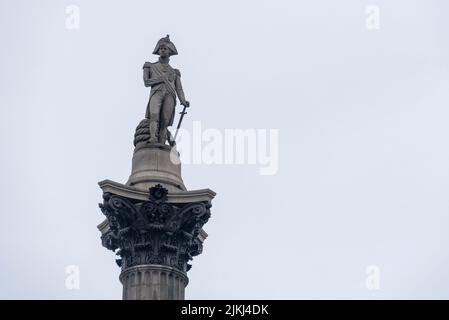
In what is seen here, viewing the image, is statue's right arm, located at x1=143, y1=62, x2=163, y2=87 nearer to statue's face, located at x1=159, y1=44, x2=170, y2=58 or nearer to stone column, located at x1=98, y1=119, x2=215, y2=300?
statue's face, located at x1=159, y1=44, x2=170, y2=58

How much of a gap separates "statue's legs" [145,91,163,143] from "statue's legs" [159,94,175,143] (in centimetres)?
15

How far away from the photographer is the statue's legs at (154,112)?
4456cm

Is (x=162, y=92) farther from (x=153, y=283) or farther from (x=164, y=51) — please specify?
(x=153, y=283)

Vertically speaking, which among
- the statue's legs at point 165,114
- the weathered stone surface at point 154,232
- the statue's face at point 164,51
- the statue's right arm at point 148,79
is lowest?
the weathered stone surface at point 154,232

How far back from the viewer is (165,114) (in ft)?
148

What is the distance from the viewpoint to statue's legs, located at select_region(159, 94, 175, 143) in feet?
147

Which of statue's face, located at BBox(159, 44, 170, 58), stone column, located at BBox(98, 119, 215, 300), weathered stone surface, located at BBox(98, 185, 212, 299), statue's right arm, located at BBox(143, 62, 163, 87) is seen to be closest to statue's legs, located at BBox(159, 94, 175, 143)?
statue's right arm, located at BBox(143, 62, 163, 87)

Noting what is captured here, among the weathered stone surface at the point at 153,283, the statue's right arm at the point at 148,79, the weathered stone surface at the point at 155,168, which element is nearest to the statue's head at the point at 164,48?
the statue's right arm at the point at 148,79

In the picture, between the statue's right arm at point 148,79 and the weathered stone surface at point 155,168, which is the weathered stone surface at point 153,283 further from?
the statue's right arm at point 148,79

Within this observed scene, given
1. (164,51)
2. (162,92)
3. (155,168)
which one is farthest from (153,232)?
(164,51)

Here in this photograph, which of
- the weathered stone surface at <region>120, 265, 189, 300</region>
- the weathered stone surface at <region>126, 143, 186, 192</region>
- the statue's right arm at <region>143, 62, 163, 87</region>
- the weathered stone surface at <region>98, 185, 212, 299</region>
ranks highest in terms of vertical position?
the statue's right arm at <region>143, 62, 163, 87</region>

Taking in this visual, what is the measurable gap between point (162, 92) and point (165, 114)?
69 centimetres

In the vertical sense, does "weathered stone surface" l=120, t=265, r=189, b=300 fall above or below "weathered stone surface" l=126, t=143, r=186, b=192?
below
